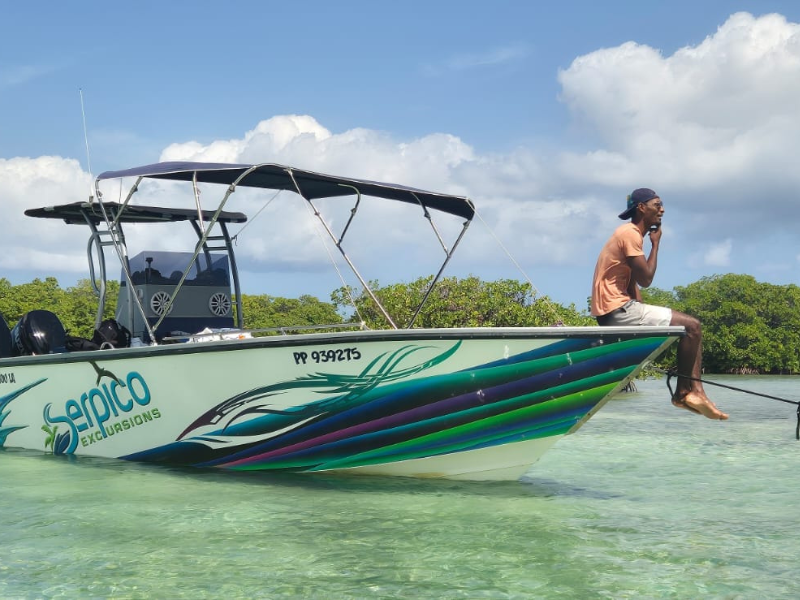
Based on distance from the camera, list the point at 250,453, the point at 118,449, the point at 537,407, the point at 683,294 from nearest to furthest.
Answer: the point at 537,407, the point at 250,453, the point at 118,449, the point at 683,294

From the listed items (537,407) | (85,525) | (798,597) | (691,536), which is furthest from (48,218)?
(798,597)

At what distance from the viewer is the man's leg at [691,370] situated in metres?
6.82

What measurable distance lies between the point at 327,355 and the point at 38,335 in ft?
14.0

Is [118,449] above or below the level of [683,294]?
below

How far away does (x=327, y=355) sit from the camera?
292 inches

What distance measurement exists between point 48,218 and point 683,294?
202 feet

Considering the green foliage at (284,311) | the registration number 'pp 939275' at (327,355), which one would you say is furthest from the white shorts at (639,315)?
the green foliage at (284,311)

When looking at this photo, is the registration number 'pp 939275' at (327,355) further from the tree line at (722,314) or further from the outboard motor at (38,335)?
the tree line at (722,314)

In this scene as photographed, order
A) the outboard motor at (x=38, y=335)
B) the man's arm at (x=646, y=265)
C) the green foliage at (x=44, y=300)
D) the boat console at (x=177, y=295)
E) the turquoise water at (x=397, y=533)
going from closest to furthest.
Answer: the turquoise water at (x=397, y=533), the man's arm at (x=646, y=265), the boat console at (x=177, y=295), the outboard motor at (x=38, y=335), the green foliage at (x=44, y=300)

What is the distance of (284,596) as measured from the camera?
457cm

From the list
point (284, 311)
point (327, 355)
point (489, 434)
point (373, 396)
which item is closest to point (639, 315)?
point (489, 434)

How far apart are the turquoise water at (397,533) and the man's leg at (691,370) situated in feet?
2.69

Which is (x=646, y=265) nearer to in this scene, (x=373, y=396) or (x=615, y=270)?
(x=615, y=270)

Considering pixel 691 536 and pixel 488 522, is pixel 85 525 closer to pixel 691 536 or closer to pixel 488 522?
pixel 488 522
